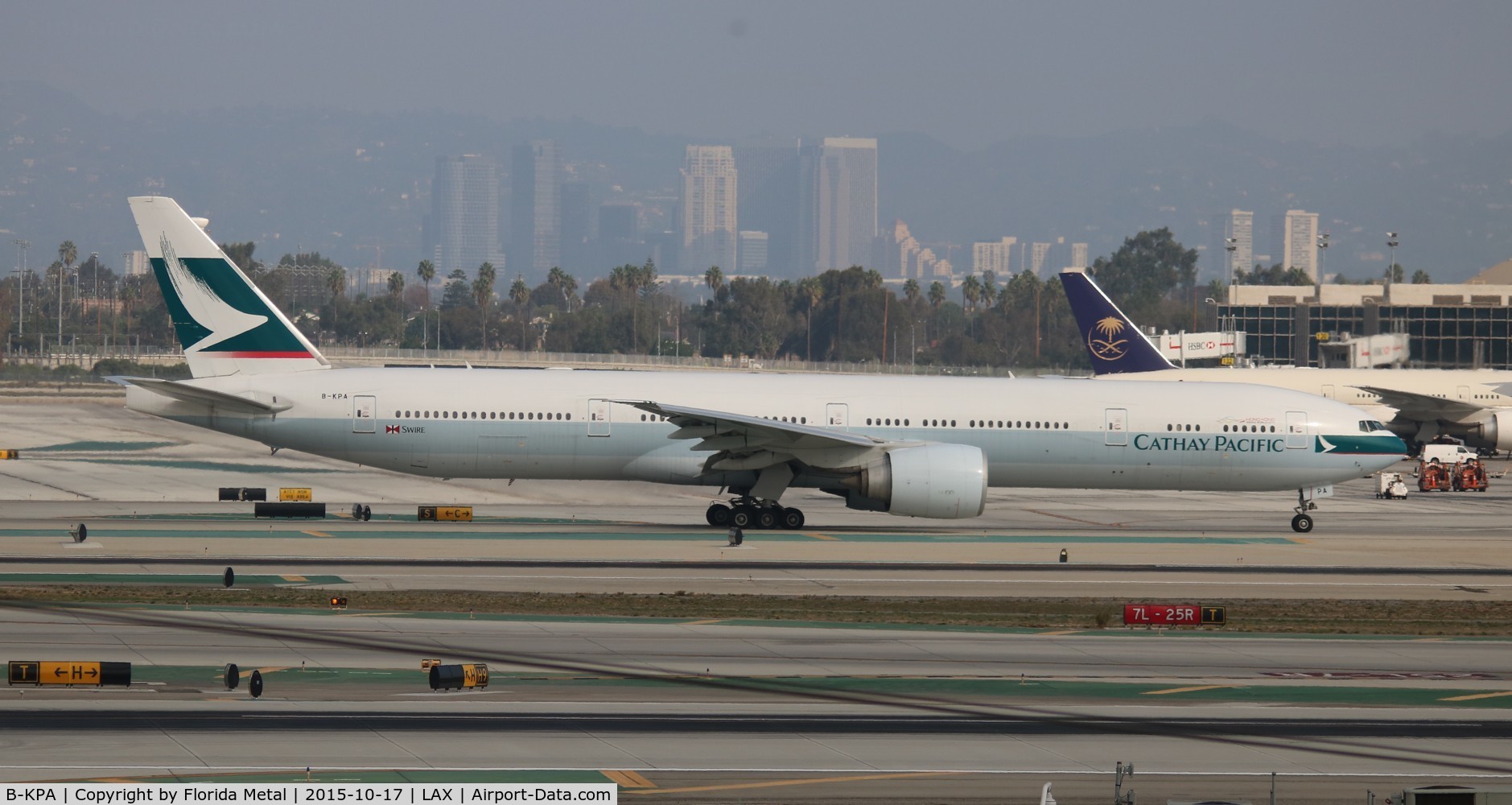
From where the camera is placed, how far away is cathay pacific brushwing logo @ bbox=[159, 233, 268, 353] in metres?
37.0

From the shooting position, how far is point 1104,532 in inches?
1519

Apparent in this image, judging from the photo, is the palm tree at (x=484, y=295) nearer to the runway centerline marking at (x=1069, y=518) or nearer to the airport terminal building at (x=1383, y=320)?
the airport terminal building at (x=1383, y=320)

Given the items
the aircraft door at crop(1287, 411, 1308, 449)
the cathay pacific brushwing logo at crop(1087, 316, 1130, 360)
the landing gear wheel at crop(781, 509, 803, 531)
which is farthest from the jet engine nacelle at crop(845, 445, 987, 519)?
the cathay pacific brushwing logo at crop(1087, 316, 1130, 360)

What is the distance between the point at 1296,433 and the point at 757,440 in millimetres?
13507

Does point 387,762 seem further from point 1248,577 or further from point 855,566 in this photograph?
point 1248,577

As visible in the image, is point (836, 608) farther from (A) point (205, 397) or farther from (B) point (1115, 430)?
(A) point (205, 397)

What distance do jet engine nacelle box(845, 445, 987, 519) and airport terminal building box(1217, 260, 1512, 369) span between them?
66230 mm

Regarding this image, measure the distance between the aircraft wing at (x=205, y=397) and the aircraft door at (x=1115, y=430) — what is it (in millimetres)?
19275

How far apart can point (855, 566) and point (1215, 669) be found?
10463 millimetres

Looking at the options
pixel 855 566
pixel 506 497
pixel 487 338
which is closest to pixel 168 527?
pixel 506 497

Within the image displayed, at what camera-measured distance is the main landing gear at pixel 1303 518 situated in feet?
127

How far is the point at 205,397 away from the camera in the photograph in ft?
117

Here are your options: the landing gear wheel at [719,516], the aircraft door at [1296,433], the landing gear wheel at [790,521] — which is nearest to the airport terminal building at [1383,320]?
the aircraft door at [1296,433]

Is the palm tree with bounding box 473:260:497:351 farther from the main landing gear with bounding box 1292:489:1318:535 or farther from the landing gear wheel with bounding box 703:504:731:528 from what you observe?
the main landing gear with bounding box 1292:489:1318:535
